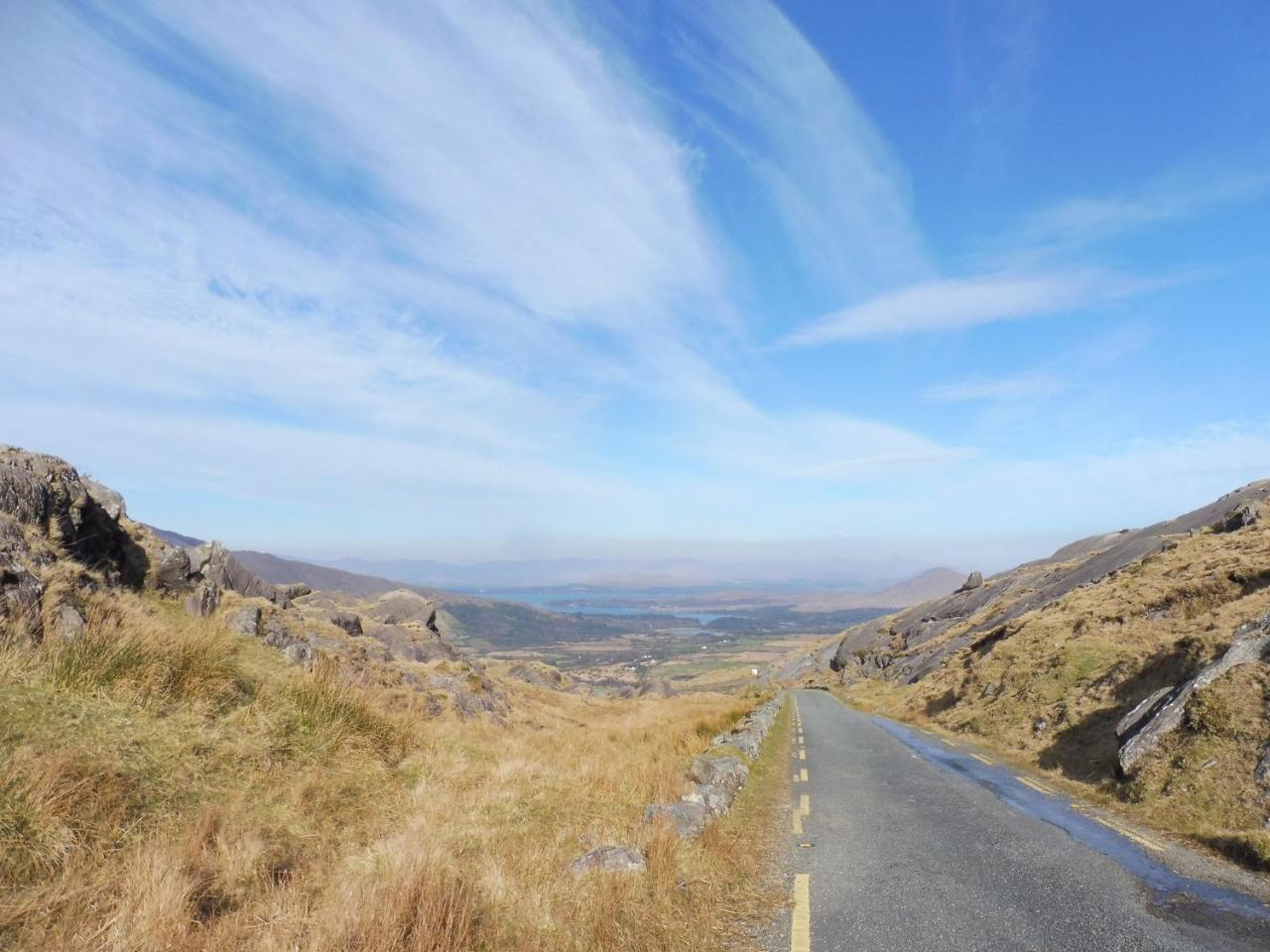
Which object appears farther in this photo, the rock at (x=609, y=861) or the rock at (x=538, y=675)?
the rock at (x=538, y=675)

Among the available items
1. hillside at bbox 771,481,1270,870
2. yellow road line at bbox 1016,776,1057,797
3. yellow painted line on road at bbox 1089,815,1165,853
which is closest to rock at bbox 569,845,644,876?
yellow painted line on road at bbox 1089,815,1165,853

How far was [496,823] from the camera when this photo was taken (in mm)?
8695

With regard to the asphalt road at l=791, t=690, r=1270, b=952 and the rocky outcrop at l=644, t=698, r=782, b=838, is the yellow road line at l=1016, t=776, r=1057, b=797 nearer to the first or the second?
the asphalt road at l=791, t=690, r=1270, b=952

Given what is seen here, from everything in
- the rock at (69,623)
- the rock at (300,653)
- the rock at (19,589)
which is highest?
the rock at (19,589)

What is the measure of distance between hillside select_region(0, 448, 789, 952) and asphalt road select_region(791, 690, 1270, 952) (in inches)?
37.9

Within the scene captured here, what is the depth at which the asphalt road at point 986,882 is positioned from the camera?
6.11 meters

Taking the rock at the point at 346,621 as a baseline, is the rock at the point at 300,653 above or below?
above

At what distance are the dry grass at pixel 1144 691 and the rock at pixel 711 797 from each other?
278 inches

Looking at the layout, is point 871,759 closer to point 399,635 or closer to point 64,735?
point 64,735

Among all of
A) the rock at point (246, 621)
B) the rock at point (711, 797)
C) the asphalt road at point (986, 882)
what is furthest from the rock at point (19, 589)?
the asphalt road at point (986, 882)

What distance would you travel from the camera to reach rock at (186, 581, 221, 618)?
18.1 m

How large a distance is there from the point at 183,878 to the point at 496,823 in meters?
4.28

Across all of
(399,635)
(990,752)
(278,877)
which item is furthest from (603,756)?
(399,635)

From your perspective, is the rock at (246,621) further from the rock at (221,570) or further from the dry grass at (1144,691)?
the dry grass at (1144,691)
